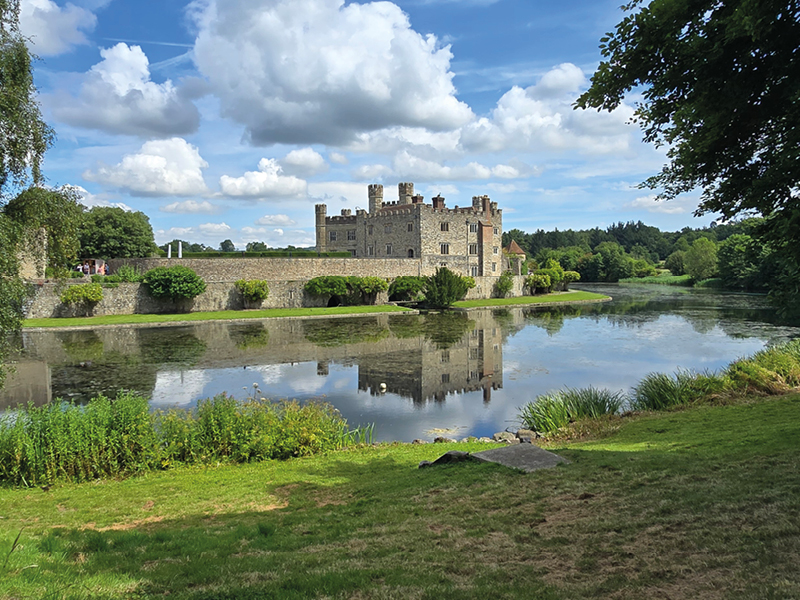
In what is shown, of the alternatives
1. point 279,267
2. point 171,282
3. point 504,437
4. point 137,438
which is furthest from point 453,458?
point 279,267

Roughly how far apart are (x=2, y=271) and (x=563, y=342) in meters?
23.8

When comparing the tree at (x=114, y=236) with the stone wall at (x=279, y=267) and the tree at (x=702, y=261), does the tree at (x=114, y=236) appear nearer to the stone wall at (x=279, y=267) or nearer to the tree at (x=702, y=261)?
the stone wall at (x=279, y=267)

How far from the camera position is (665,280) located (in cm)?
8500

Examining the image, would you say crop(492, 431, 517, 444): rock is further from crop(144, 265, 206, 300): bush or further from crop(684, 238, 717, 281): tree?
crop(684, 238, 717, 281): tree

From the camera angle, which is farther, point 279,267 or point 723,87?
point 279,267

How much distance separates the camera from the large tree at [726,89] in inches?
223

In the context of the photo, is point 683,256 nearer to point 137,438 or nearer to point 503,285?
point 503,285

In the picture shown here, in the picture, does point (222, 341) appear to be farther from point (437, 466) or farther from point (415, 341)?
point (437, 466)

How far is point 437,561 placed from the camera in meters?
4.91

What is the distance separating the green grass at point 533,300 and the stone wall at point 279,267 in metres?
6.87

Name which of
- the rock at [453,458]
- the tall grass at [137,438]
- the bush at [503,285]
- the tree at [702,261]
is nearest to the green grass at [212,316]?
the bush at [503,285]

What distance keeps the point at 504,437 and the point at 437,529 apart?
21.3ft

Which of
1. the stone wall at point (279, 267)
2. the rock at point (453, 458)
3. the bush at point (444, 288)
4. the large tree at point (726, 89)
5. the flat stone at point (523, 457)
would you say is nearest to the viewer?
the large tree at point (726, 89)

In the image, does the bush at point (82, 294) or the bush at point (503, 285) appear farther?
the bush at point (503, 285)
